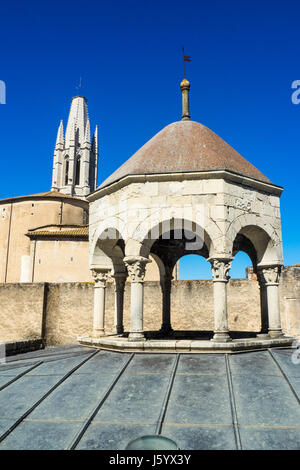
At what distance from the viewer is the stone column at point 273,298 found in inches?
287

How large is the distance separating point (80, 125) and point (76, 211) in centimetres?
3591

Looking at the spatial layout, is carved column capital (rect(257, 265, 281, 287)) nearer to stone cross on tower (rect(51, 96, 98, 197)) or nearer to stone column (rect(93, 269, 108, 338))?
stone column (rect(93, 269, 108, 338))

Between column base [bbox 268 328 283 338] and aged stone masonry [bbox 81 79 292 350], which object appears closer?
aged stone masonry [bbox 81 79 292 350]

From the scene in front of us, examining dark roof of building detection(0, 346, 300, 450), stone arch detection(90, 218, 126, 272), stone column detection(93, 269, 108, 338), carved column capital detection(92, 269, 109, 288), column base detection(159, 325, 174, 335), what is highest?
stone arch detection(90, 218, 126, 272)

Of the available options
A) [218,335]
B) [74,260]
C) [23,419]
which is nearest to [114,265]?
[218,335]

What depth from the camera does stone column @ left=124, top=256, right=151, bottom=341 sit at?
6574 mm

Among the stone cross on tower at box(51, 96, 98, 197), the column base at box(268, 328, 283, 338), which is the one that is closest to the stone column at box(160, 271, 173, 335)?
the column base at box(268, 328, 283, 338)

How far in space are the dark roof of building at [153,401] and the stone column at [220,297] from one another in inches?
15.8

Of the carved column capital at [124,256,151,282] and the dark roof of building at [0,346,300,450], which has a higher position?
the carved column capital at [124,256,151,282]

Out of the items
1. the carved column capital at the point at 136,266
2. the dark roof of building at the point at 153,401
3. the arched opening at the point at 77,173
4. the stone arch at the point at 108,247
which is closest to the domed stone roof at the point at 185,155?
the stone arch at the point at 108,247

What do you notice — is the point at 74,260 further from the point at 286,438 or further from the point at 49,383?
the point at 286,438

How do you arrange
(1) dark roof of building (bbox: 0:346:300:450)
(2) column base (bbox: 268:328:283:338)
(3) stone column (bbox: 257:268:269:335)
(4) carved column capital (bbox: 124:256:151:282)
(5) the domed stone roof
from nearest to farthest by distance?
(1) dark roof of building (bbox: 0:346:300:450) < (4) carved column capital (bbox: 124:256:151:282) < (5) the domed stone roof < (2) column base (bbox: 268:328:283:338) < (3) stone column (bbox: 257:268:269:335)

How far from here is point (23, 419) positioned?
14.3ft

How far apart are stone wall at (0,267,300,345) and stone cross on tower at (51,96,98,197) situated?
4557 cm
